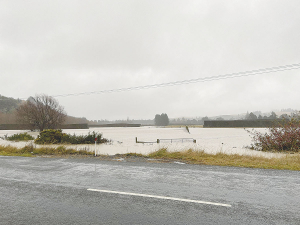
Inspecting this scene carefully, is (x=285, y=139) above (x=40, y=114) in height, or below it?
below

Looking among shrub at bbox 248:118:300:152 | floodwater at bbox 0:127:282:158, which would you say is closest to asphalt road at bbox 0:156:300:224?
floodwater at bbox 0:127:282:158

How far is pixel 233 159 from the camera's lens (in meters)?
11.8

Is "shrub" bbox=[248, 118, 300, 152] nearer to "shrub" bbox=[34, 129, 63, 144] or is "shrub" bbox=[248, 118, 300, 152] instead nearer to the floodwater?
the floodwater

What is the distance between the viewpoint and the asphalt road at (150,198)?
4020mm

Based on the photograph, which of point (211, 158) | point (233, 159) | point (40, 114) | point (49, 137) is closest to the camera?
point (233, 159)

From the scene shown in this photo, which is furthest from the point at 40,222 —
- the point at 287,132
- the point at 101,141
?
the point at 101,141

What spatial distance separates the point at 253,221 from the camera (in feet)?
12.6

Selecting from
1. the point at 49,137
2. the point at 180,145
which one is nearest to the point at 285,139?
the point at 180,145

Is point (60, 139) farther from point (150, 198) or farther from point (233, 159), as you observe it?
point (150, 198)

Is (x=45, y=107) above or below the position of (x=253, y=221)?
above

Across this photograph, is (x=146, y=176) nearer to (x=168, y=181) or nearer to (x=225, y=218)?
(x=168, y=181)

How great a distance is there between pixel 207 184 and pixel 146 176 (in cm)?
226

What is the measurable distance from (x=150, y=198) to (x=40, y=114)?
44723 mm

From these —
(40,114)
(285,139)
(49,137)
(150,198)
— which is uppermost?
(40,114)
